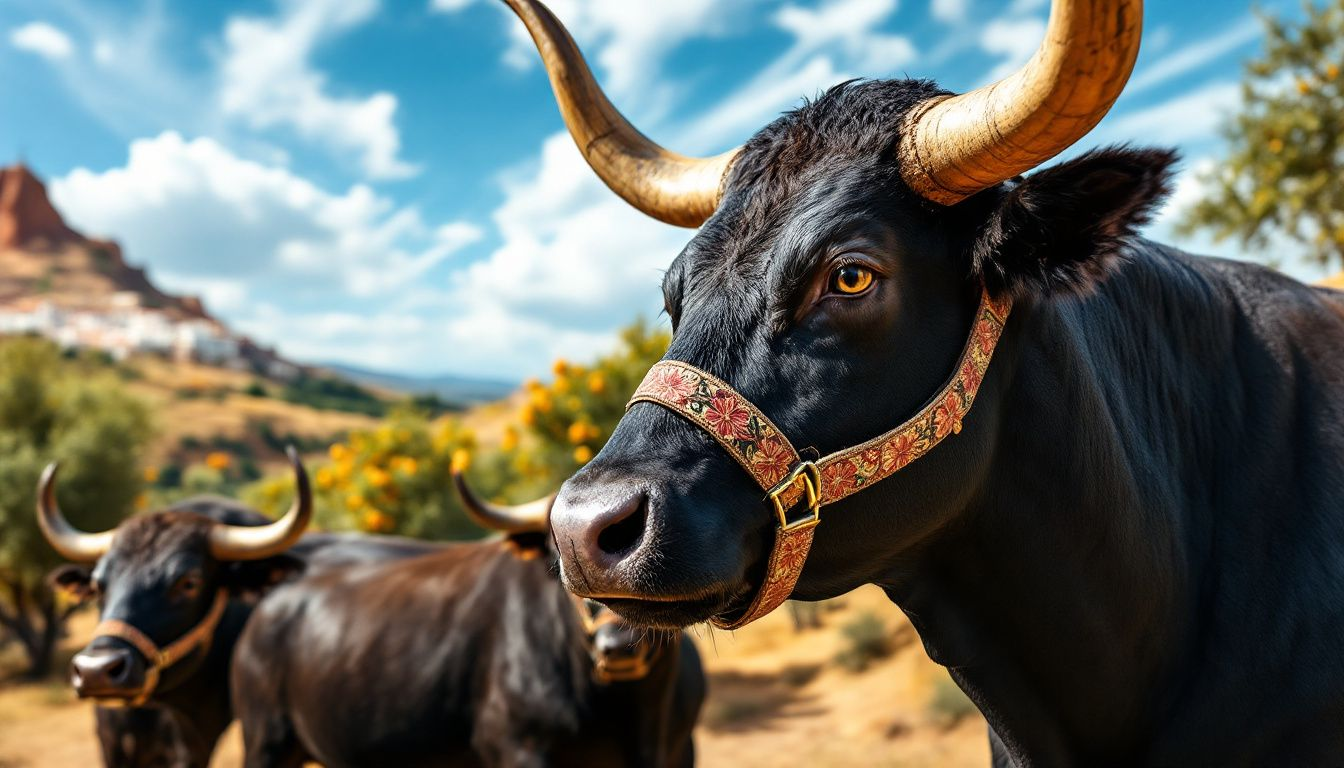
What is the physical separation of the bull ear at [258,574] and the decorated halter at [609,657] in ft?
7.89

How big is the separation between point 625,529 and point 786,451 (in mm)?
331

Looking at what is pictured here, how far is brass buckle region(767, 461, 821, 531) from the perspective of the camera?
64.0 inches

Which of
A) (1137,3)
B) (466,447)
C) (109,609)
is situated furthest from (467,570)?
(466,447)

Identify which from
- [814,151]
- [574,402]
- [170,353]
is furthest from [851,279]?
[170,353]

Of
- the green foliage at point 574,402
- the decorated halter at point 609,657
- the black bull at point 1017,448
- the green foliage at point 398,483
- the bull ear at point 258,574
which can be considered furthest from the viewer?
the green foliage at point 398,483

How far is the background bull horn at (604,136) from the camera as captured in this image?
8.30 ft

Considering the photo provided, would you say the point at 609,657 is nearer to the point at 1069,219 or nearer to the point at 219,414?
the point at 1069,219

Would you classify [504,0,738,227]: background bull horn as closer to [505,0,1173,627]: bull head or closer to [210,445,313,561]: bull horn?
[505,0,1173,627]: bull head

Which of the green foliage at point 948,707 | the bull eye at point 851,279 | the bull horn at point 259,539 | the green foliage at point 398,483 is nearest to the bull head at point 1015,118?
the bull eye at point 851,279

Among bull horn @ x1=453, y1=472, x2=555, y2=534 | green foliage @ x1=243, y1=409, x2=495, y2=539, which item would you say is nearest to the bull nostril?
bull horn @ x1=453, y1=472, x2=555, y2=534

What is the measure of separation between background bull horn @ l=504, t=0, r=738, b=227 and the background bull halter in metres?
0.92

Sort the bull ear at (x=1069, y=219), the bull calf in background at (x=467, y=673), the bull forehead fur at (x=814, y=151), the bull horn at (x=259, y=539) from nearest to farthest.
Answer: the bull ear at (x=1069, y=219), the bull forehead fur at (x=814, y=151), the bull calf in background at (x=467, y=673), the bull horn at (x=259, y=539)

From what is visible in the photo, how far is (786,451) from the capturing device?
5.40 ft

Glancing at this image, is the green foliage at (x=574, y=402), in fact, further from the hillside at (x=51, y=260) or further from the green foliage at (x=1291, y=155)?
the hillside at (x=51, y=260)
